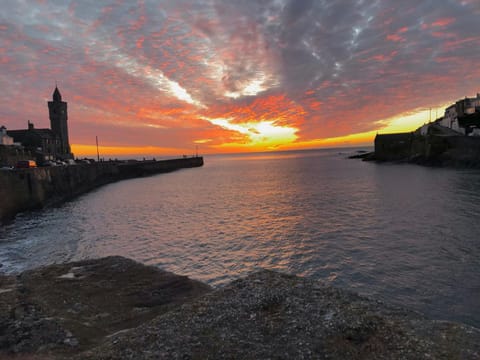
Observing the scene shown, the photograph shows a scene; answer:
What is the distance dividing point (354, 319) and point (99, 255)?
1985 centimetres

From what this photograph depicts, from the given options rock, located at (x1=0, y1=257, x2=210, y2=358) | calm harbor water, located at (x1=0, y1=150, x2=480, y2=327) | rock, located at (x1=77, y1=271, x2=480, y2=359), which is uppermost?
rock, located at (x1=77, y1=271, x2=480, y2=359)

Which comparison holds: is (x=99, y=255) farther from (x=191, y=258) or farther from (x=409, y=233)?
(x=409, y=233)

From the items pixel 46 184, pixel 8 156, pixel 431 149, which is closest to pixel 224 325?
pixel 46 184

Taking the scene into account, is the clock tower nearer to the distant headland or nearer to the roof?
the roof

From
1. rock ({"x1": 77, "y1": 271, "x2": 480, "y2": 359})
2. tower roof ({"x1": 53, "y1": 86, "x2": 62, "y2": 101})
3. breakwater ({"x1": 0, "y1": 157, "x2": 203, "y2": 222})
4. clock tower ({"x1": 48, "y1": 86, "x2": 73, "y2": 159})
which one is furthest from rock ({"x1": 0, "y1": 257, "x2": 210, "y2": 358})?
tower roof ({"x1": 53, "y1": 86, "x2": 62, "y2": 101})

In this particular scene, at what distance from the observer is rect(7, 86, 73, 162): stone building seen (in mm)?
96062

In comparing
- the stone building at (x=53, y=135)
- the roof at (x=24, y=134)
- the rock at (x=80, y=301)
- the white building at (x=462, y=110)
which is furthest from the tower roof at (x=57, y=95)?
the white building at (x=462, y=110)

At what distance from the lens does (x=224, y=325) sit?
909 cm

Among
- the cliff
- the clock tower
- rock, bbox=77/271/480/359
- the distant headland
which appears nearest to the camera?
rock, bbox=77/271/480/359

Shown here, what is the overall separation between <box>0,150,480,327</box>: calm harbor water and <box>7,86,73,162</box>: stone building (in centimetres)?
6922

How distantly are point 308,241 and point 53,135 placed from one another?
383ft

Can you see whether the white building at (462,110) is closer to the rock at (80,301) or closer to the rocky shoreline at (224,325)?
the rocky shoreline at (224,325)

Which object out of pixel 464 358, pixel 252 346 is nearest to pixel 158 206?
pixel 252 346

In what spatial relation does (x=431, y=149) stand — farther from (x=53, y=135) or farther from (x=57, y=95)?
(x=57, y=95)
